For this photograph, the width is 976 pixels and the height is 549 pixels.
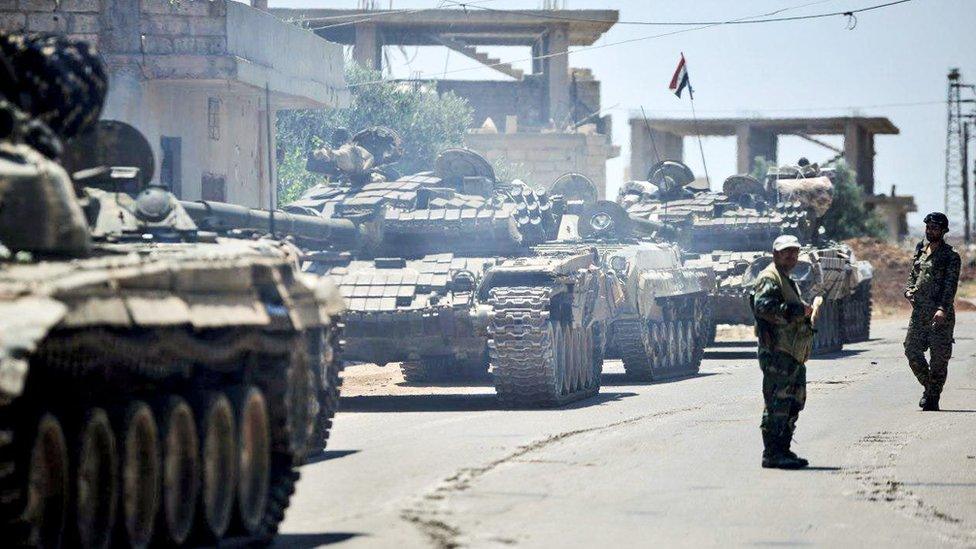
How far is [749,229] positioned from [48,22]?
11388 millimetres

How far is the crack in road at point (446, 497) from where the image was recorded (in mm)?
9234

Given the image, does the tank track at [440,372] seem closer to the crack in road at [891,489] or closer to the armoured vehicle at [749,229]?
the armoured vehicle at [749,229]

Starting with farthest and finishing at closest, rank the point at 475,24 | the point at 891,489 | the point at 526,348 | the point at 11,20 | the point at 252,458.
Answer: the point at 475,24 < the point at 11,20 < the point at 526,348 < the point at 891,489 < the point at 252,458

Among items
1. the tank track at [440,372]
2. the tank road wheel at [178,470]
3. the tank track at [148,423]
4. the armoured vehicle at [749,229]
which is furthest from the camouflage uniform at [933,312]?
the armoured vehicle at [749,229]

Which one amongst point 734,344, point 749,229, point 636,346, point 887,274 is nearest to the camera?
point 636,346

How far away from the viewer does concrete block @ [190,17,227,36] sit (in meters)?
26.9

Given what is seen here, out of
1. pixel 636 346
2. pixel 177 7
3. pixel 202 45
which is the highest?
pixel 177 7

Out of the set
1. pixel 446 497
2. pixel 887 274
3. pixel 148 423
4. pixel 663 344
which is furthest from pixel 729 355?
pixel 887 274

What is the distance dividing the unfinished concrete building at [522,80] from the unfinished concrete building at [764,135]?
303 inches

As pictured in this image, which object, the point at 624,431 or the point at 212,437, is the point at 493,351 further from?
the point at 212,437

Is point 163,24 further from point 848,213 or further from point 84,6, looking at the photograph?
point 848,213

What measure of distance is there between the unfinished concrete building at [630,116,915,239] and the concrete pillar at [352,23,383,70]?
15025 millimetres

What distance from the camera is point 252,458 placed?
9.66 metres

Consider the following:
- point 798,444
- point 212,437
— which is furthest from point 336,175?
point 212,437
